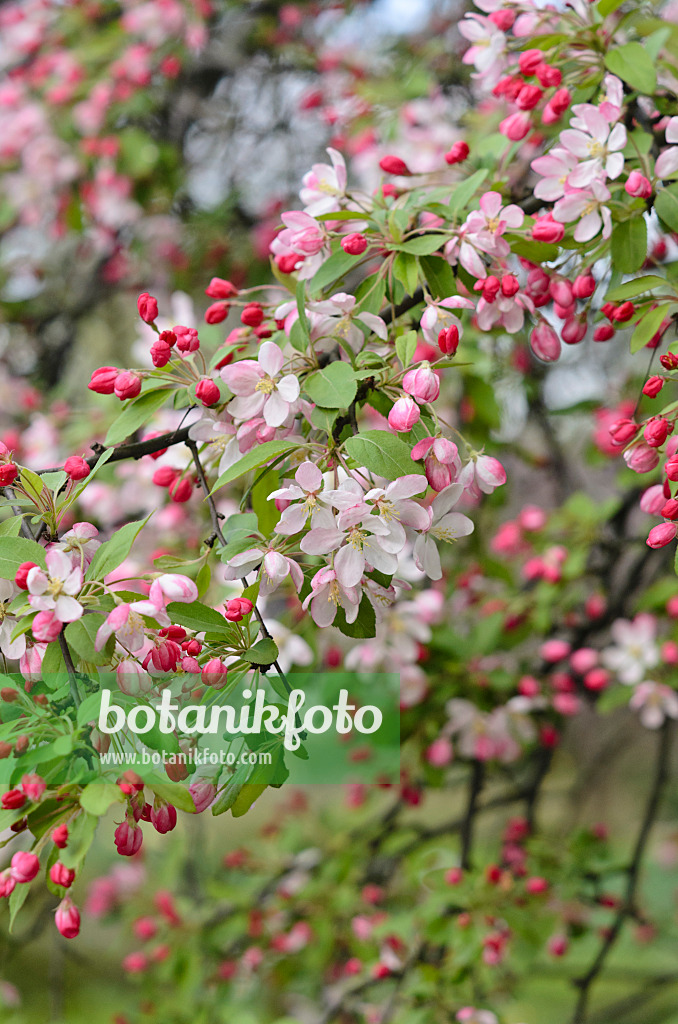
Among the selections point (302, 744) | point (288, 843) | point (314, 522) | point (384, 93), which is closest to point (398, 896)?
point (288, 843)

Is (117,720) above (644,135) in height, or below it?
below

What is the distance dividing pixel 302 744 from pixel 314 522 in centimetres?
19

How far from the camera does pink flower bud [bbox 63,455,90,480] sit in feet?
2.27

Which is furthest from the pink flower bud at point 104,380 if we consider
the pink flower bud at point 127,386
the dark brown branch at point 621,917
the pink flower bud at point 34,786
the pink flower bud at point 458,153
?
the dark brown branch at point 621,917

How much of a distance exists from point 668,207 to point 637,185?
39 millimetres

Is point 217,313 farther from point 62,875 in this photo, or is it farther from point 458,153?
point 62,875

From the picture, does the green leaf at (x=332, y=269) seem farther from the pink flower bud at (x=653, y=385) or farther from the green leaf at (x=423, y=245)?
the pink flower bud at (x=653, y=385)

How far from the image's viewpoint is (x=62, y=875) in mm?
620

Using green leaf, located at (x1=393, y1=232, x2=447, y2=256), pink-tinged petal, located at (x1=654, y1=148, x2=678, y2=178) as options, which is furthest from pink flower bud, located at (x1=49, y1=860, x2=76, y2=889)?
pink-tinged petal, located at (x1=654, y1=148, x2=678, y2=178)

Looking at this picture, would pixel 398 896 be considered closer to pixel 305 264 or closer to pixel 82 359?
pixel 305 264

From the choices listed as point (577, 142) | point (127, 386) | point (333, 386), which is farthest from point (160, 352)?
point (577, 142)

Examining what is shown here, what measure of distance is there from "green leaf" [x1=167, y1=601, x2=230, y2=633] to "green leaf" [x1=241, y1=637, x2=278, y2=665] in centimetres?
3

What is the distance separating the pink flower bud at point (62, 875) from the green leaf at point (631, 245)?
74 cm

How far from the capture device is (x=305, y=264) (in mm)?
821
